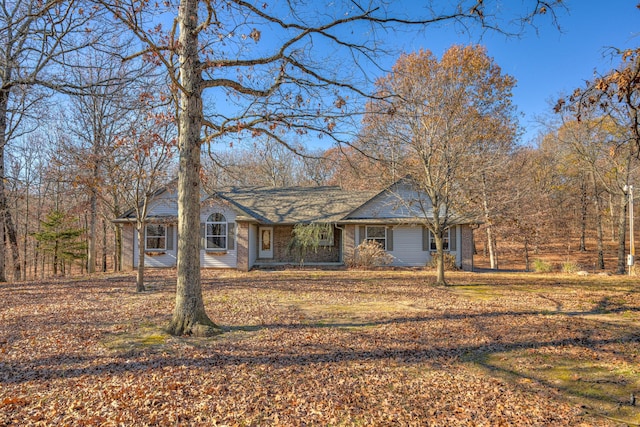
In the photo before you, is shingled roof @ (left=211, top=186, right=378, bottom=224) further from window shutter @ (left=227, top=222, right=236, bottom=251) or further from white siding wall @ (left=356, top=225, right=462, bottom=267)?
white siding wall @ (left=356, top=225, right=462, bottom=267)

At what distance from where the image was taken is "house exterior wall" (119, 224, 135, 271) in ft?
61.5

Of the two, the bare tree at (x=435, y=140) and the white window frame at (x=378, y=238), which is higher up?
the bare tree at (x=435, y=140)

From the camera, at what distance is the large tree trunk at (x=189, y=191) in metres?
6.26

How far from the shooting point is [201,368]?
4758mm

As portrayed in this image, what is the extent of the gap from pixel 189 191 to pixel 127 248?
14716mm

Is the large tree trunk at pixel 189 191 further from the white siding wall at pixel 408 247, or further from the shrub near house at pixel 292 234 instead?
the white siding wall at pixel 408 247

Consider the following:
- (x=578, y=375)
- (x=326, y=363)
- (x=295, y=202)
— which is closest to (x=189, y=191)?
(x=326, y=363)

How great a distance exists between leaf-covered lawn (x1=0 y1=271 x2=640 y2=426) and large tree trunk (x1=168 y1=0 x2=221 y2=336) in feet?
1.36

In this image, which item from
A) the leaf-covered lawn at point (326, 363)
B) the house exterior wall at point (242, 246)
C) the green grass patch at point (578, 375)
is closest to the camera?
the leaf-covered lawn at point (326, 363)

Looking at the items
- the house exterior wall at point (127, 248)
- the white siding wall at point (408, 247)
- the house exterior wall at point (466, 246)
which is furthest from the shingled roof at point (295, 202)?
the house exterior wall at point (466, 246)

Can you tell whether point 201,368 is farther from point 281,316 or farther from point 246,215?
point 246,215

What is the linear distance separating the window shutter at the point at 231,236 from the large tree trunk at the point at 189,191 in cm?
1229

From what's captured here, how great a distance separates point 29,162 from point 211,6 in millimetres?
26048

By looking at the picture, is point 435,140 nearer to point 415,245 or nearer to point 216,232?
point 415,245
